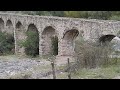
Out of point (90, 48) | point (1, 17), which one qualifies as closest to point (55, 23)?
point (90, 48)

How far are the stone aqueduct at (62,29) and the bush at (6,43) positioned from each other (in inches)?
32.2

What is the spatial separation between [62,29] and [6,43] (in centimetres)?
977

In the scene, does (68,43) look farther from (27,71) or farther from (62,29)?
(27,71)

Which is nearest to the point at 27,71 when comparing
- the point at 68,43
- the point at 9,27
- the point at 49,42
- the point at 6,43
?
the point at 68,43

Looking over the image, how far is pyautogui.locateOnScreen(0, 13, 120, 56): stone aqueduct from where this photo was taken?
17625mm

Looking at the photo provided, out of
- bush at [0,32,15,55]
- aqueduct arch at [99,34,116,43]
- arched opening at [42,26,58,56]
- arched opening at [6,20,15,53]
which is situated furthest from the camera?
arched opening at [6,20,15,53]

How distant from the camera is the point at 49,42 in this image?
78.7 ft

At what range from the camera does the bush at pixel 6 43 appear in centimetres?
2797

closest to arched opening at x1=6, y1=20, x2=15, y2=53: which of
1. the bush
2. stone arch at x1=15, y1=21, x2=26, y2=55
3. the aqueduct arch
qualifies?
the bush

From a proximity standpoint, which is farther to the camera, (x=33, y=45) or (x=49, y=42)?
(x=33, y=45)

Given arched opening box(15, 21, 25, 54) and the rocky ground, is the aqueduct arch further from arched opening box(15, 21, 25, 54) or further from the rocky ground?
arched opening box(15, 21, 25, 54)
